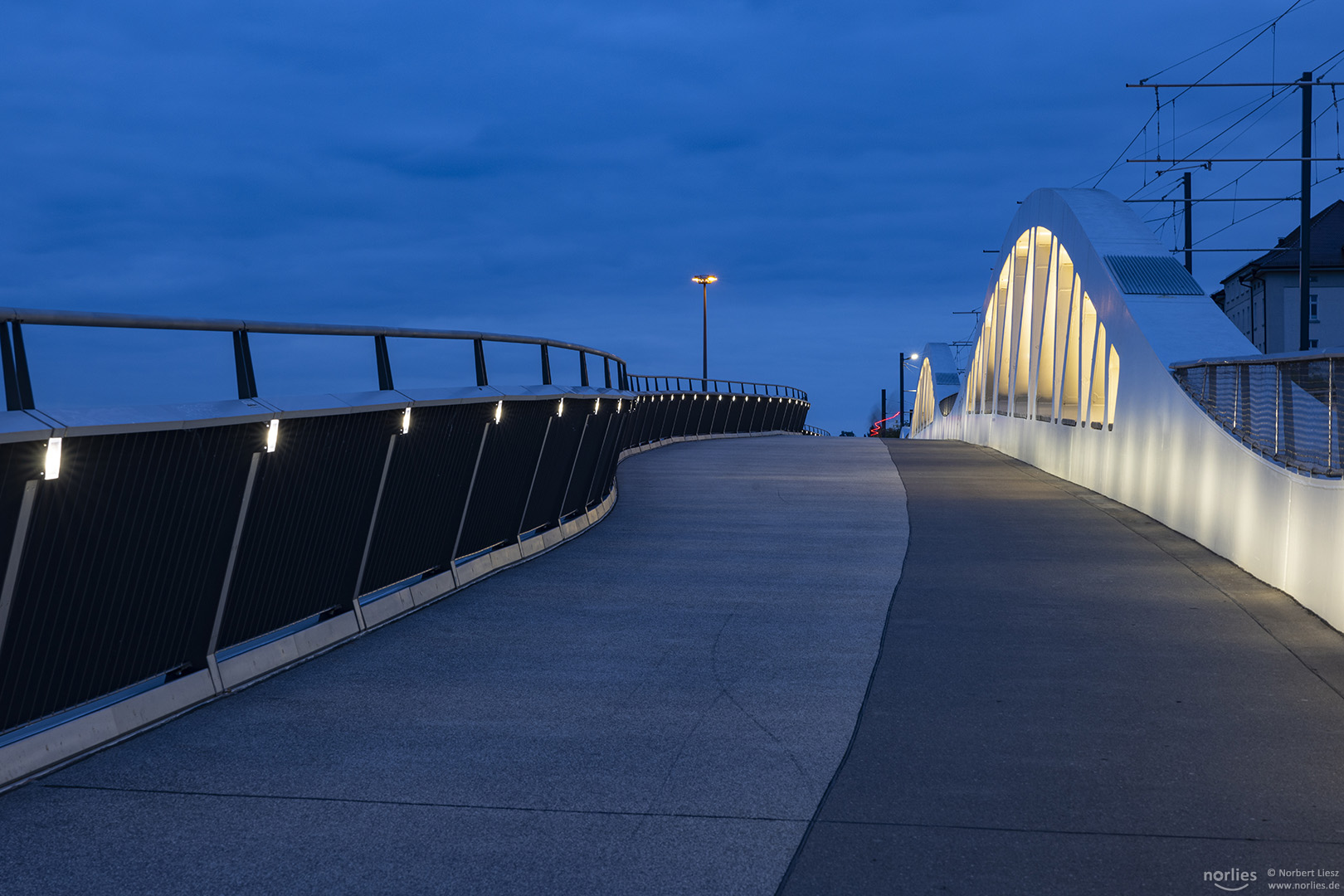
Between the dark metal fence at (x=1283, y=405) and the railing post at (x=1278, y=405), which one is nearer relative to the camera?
the dark metal fence at (x=1283, y=405)

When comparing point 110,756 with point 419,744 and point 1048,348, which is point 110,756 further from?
point 1048,348

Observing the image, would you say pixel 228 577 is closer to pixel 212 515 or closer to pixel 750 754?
pixel 212 515

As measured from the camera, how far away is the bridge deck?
4367 mm

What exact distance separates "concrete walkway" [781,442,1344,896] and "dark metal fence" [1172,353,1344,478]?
111 cm

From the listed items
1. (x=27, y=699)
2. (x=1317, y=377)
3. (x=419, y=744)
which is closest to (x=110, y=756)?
(x=27, y=699)

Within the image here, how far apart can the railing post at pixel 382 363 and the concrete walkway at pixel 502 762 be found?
1650mm

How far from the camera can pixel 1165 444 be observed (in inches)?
575

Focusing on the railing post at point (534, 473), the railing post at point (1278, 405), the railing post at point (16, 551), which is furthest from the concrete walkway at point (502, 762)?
the railing post at point (1278, 405)

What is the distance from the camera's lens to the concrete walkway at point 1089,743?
4.36m

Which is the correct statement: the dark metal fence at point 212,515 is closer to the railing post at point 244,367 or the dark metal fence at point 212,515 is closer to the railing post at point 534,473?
the railing post at point 244,367

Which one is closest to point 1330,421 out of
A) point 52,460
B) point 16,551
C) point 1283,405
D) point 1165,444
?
point 1283,405

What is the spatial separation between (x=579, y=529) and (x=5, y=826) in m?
9.64

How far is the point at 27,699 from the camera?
17.5ft

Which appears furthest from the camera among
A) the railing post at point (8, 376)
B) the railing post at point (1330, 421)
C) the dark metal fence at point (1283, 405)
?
the dark metal fence at point (1283, 405)
